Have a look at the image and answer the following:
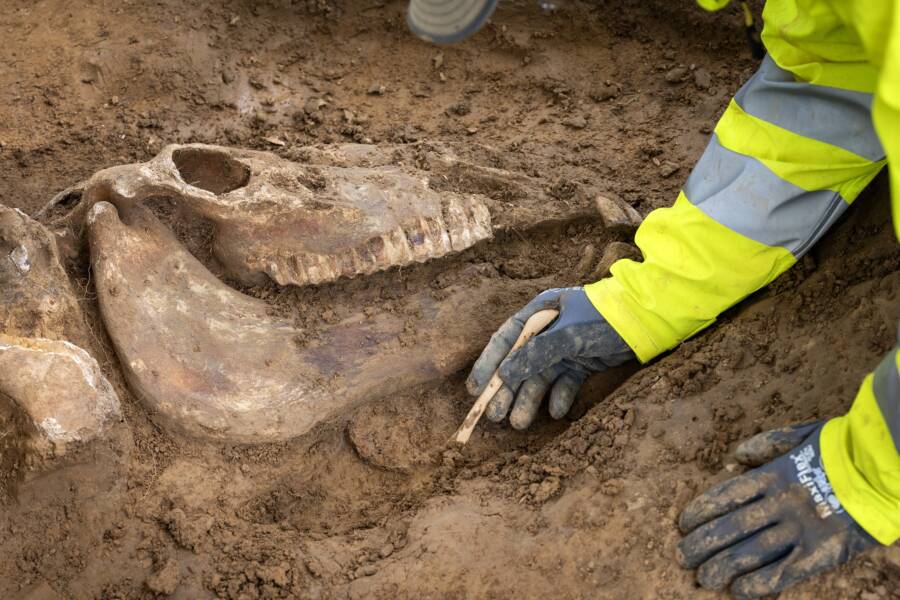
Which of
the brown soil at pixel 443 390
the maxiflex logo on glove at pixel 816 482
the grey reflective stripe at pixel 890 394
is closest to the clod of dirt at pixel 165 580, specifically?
the brown soil at pixel 443 390

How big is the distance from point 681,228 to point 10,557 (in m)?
2.00

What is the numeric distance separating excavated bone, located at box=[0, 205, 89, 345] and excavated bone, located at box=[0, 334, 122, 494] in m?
0.14

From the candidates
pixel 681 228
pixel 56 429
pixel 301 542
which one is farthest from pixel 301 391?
pixel 681 228

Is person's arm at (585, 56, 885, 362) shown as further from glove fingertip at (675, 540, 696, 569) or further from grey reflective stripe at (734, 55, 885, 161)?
glove fingertip at (675, 540, 696, 569)

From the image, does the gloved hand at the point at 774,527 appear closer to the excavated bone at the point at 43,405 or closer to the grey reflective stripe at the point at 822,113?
the grey reflective stripe at the point at 822,113

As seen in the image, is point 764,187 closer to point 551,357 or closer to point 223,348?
point 551,357

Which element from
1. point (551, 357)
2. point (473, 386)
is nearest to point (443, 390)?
point (473, 386)

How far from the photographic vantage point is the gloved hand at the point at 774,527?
1912 millimetres

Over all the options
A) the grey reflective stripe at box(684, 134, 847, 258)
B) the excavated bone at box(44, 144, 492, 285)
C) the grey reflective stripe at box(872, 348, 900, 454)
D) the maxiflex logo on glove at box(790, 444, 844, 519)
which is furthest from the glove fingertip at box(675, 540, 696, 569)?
the excavated bone at box(44, 144, 492, 285)

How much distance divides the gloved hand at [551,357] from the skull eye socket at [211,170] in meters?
0.97

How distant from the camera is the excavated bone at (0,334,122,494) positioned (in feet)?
7.16

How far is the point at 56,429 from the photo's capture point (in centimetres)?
220

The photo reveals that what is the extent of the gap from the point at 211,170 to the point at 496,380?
1.15m

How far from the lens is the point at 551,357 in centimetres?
259
